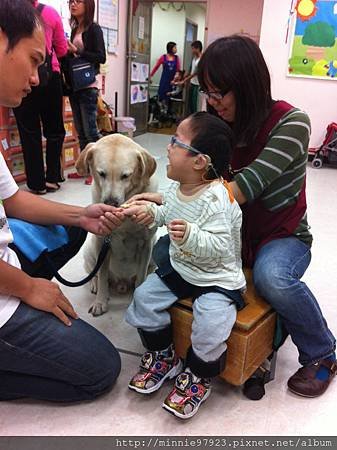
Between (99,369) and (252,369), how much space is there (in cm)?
48

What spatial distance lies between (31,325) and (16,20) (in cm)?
79

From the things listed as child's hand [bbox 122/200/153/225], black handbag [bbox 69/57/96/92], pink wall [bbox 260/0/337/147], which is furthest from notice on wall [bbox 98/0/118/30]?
child's hand [bbox 122/200/153/225]

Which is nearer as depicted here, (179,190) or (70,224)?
(179,190)

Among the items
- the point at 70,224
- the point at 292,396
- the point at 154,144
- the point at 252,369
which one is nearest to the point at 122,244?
the point at 70,224

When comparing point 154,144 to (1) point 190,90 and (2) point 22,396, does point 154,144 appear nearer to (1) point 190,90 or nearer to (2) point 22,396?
(1) point 190,90

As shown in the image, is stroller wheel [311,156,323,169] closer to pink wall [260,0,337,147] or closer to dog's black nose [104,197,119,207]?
pink wall [260,0,337,147]

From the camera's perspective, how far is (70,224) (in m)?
1.55

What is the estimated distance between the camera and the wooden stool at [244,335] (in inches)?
49.1

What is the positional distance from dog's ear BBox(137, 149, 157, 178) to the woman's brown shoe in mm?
973

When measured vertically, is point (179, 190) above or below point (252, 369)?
above

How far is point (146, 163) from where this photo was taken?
70.2 inches

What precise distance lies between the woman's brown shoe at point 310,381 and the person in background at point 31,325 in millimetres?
598

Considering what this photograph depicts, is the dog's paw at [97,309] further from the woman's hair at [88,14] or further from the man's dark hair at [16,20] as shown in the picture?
the woman's hair at [88,14]

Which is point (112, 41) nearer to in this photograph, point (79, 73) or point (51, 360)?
point (79, 73)
